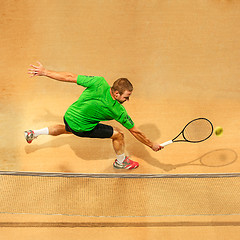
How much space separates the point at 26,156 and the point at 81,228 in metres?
1.85

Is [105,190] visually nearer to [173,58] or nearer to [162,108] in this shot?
[162,108]

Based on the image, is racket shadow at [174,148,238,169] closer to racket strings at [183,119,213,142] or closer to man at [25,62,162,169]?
racket strings at [183,119,213,142]

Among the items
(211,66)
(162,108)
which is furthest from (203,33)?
(162,108)

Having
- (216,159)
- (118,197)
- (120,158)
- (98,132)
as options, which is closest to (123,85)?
(98,132)

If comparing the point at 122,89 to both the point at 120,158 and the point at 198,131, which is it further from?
the point at 198,131

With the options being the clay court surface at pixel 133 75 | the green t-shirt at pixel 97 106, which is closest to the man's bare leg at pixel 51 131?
the clay court surface at pixel 133 75

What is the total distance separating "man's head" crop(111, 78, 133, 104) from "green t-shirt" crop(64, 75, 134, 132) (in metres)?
0.13

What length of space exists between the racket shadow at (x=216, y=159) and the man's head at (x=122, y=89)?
2.20 meters

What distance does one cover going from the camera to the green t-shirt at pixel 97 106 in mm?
4684

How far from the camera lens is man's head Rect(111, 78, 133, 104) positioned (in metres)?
4.43

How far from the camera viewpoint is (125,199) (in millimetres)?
5418

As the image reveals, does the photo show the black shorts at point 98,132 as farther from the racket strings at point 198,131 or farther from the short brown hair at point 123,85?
the racket strings at point 198,131

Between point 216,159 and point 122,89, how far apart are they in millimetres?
2785

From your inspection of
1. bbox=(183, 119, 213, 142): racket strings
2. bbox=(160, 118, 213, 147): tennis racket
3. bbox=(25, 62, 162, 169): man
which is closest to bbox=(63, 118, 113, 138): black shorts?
bbox=(25, 62, 162, 169): man
